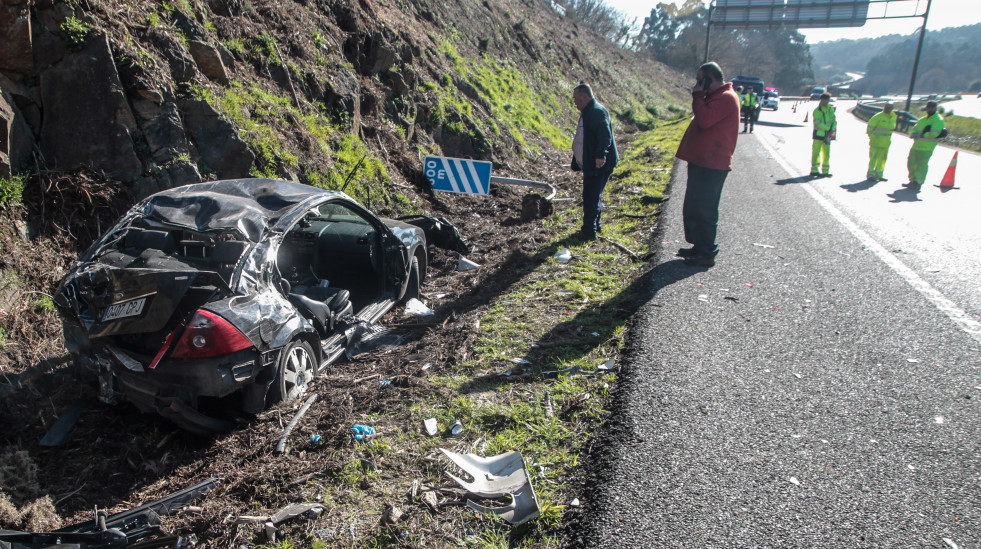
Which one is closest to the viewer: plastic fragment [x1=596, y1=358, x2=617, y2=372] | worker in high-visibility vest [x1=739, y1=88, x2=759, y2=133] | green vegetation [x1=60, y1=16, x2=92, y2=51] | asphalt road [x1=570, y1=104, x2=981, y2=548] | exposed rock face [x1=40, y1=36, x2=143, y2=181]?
asphalt road [x1=570, y1=104, x2=981, y2=548]

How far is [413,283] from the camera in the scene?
21.4ft

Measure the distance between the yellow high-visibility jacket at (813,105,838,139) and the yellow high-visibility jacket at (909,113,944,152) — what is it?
158cm

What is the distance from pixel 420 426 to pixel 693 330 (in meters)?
2.40

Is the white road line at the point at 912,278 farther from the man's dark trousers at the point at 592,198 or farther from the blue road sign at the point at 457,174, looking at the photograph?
the blue road sign at the point at 457,174

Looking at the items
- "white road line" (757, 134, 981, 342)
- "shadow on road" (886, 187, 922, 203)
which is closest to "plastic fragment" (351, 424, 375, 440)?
"white road line" (757, 134, 981, 342)

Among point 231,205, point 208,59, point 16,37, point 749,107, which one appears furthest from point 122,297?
point 749,107

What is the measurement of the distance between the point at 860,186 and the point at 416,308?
10.4 m

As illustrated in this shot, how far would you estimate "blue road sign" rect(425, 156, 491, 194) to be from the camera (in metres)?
8.26

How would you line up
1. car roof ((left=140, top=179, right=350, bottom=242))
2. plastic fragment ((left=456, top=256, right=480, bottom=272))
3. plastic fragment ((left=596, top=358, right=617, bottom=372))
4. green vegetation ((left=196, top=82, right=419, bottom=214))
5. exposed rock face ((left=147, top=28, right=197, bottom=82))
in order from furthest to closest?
Result: 1. plastic fragment ((left=456, top=256, right=480, bottom=272))
2. green vegetation ((left=196, top=82, right=419, bottom=214))
3. exposed rock face ((left=147, top=28, right=197, bottom=82))
4. plastic fragment ((left=596, top=358, right=617, bottom=372))
5. car roof ((left=140, top=179, right=350, bottom=242))

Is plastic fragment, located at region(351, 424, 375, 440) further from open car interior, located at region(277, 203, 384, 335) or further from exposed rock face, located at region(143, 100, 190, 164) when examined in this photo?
exposed rock face, located at region(143, 100, 190, 164)

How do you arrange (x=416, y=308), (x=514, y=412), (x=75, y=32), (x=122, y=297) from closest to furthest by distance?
(x=122, y=297) → (x=514, y=412) → (x=75, y=32) → (x=416, y=308)

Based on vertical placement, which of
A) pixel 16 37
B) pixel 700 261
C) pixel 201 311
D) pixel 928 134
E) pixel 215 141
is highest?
pixel 16 37

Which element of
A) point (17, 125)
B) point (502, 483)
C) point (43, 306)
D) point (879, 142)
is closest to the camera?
point (502, 483)

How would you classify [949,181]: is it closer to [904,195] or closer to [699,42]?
[904,195]
